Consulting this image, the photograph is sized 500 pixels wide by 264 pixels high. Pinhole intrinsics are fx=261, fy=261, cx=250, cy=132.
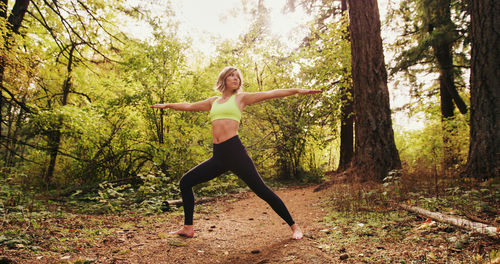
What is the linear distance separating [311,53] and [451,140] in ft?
16.9

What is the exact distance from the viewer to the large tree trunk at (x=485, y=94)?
4.69 m

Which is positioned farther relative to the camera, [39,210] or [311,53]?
[311,53]

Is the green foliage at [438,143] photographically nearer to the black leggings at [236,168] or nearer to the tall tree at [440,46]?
the tall tree at [440,46]

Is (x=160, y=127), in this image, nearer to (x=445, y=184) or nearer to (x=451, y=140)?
(x=445, y=184)

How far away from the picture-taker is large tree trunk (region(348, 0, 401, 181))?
5953 millimetres

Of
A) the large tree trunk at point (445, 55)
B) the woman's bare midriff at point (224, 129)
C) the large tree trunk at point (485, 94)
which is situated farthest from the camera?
the large tree trunk at point (445, 55)

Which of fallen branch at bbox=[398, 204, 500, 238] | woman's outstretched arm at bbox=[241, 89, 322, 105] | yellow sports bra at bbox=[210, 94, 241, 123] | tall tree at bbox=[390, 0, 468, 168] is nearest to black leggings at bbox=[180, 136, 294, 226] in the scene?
yellow sports bra at bbox=[210, 94, 241, 123]

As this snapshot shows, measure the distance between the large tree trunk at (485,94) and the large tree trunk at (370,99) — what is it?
4.72 ft

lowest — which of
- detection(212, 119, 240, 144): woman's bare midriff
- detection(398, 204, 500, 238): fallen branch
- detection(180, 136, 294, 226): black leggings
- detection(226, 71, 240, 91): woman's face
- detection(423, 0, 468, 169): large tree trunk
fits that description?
detection(398, 204, 500, 238): fallen branch

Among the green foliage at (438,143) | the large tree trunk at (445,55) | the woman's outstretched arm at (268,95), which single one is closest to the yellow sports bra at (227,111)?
the woman's outstretched arm at (268,95)

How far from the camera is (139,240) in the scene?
11.2ft

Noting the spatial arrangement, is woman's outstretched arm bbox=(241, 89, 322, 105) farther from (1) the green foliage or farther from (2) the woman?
(1) the green foliage

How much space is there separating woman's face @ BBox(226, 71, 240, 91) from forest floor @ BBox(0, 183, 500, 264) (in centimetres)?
202

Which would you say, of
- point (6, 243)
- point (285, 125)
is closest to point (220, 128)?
point (6, 243)
